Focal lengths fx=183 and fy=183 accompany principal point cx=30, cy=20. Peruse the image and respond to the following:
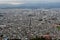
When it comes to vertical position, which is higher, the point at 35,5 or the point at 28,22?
the point at 35,5

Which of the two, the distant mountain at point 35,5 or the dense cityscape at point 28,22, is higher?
the distant mountain at point 35,5

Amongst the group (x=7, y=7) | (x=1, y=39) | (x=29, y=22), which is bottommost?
(x=1, y=39)

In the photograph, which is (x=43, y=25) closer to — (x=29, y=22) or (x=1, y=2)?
(x=29, y=22)

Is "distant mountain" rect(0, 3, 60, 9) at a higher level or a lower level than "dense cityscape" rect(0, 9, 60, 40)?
higher

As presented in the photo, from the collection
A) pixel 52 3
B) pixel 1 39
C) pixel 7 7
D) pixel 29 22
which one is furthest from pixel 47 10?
pixel 1 39

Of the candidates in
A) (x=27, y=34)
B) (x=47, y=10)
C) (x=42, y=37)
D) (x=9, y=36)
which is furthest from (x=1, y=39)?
(x=47, y=10)

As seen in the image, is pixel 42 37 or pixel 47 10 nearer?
pixel 42 37

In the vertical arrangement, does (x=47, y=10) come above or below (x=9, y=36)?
above
